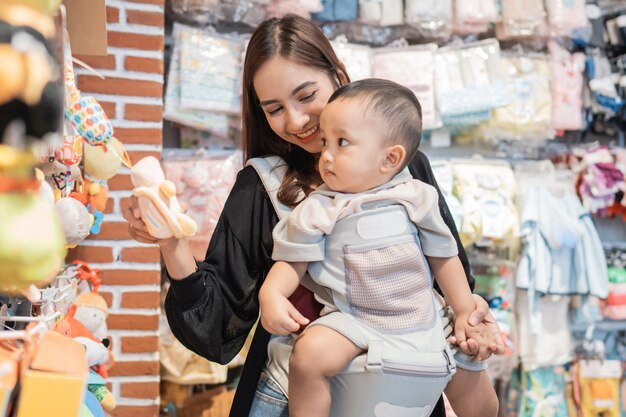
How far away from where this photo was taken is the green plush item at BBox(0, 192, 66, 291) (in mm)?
541

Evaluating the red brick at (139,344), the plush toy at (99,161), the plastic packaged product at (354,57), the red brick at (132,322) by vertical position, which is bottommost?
the red brick at (139,344)

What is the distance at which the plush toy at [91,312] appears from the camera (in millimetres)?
1840

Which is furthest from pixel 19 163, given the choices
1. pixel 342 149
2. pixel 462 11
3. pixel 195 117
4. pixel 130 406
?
pixel 462 11

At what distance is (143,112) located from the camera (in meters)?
2.67

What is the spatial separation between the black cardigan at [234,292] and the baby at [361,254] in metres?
0.15

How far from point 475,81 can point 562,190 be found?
27.7 inches

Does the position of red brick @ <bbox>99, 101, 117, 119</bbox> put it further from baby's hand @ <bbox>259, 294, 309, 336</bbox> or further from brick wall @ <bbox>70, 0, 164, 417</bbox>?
baby's hand @ <bbox>259, 294, 309, 336</bbox>

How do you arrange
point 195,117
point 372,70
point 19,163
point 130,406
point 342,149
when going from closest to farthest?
point 19,163, point 342,149, point 130,406, point 195,117, point 372,70

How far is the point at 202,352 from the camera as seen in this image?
1.38 m

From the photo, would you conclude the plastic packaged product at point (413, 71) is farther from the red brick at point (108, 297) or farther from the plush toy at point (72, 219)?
Answer: the plush toy at point (72, 219)

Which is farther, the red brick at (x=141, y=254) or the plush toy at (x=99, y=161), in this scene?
the red brick at (x=141, y=254)

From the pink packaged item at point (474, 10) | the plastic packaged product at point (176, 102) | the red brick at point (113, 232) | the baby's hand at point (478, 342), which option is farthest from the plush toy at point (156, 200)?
the pink packaged item at point (474, 10)

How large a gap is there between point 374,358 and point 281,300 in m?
0.18

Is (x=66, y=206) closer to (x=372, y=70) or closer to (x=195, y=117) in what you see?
(x=195, y=117)
